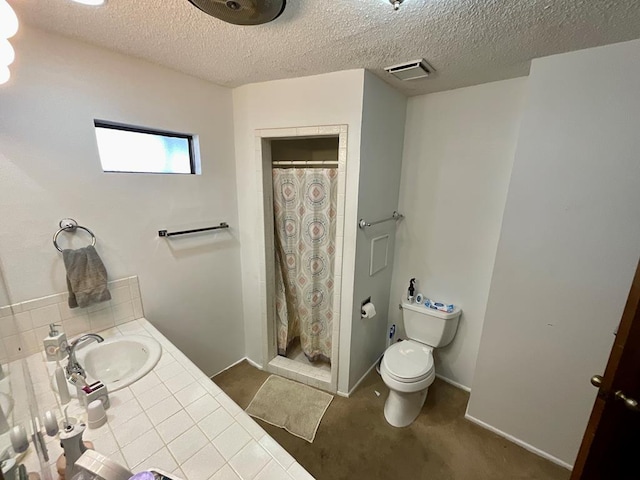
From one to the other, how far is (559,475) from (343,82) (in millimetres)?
2677

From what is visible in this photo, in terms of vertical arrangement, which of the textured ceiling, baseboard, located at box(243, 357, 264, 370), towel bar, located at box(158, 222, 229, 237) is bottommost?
baseboard, located at box(243, 357, 264, 370)

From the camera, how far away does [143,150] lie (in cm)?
169

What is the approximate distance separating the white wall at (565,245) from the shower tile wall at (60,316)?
2285mm

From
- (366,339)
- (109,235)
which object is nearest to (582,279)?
(366,339)

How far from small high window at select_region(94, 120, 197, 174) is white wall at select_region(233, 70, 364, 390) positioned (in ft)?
1.25

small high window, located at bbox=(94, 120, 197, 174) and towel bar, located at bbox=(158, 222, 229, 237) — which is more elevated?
small high window, located at bbox=(94, 120, 197, 174)

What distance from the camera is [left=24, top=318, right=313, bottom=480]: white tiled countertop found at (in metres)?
0.84

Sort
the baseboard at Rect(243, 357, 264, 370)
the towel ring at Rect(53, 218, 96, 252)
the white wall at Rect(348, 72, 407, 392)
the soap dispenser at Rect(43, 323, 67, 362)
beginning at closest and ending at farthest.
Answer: the soap dispenser at Rect(43, 323, 67, 362) < the towel ring at Rect(53, 218, 96, 252) < the white wall at Rect(348, 72, 407, 392) < the baseboard at Rect(243, 357, 264, 370)

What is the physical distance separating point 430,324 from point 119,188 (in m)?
2.32

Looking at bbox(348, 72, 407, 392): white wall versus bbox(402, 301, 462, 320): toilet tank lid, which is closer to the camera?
bbox(348, 72, 407, 392): white wall

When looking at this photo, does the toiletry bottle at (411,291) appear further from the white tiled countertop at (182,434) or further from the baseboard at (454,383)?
the white tiled countertop at (182,434)

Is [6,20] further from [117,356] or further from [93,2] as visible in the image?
[117,356]

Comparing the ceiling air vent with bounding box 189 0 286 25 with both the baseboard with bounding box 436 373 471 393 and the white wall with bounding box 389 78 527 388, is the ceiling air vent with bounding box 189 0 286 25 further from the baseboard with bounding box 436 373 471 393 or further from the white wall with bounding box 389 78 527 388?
the baseboard with bounding box 436 373 471 393

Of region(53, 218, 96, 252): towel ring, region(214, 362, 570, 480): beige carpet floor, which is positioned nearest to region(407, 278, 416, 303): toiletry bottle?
region(214, 362, 570, 480): beige carpet floor
